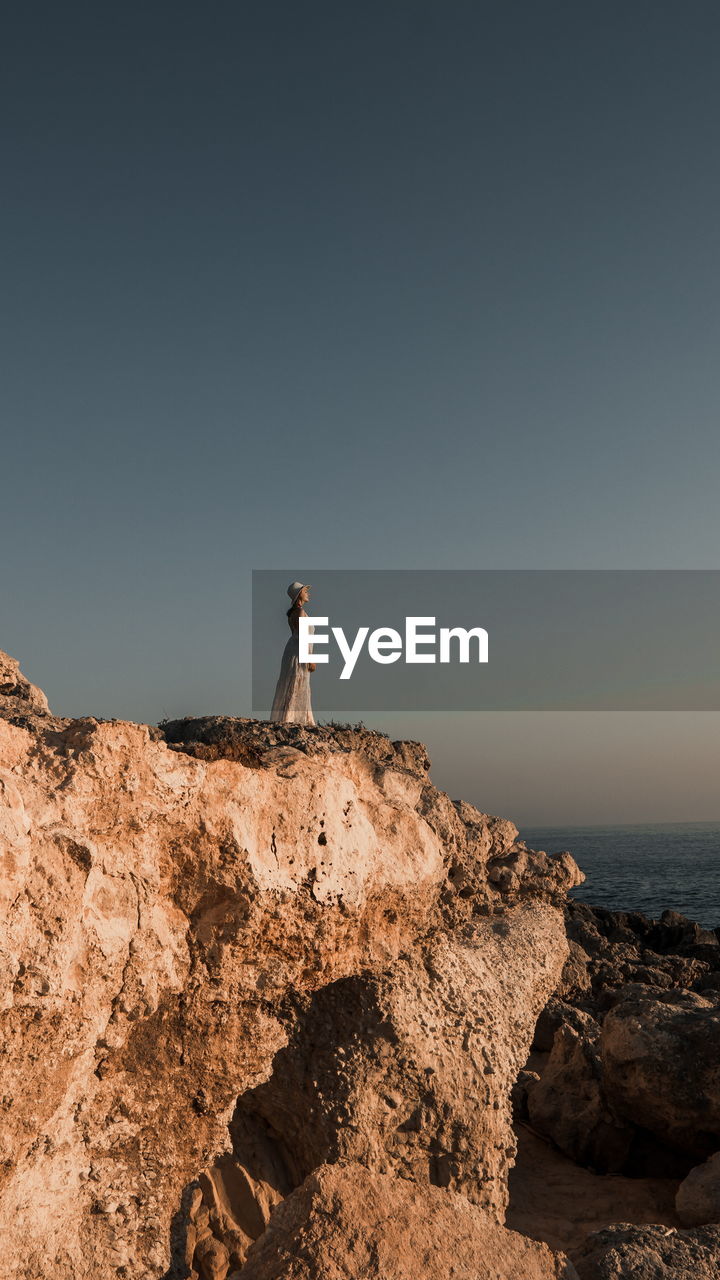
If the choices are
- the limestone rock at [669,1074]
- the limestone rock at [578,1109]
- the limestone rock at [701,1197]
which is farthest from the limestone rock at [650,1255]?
the limestone rock at [578,1109]

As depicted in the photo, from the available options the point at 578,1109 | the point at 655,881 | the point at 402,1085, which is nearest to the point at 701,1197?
the point at 578,1109

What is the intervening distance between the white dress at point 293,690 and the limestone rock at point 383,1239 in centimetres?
483

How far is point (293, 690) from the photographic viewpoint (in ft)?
27.8

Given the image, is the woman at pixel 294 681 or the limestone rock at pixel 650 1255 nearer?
the limestone rock at pixel 650 1255

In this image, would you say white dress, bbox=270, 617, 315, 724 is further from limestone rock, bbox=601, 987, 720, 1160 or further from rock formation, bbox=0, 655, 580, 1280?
limestone rock, bbox=601, 987, 720, 1160

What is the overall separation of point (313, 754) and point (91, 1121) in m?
2.18

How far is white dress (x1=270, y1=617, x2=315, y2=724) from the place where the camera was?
838cm

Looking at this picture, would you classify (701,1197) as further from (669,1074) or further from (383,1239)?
(383,1239)

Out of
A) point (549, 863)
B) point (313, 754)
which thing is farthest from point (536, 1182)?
point (313, 754)

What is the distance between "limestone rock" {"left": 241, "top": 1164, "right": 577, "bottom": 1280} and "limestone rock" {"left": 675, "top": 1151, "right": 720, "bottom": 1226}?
2.49 metres

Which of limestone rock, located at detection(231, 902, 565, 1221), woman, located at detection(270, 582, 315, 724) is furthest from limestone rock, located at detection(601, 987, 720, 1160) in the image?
woman, located at detection(270, 582, 315, 724)

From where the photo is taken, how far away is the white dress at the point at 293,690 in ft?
27.5

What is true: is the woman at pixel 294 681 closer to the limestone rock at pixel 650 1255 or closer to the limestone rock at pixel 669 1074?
the limestone rock at pixel 669 1074

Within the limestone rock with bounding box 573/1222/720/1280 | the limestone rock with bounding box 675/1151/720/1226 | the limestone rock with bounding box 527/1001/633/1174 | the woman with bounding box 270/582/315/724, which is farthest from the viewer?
the woman with bounding box 270/582/315/724
